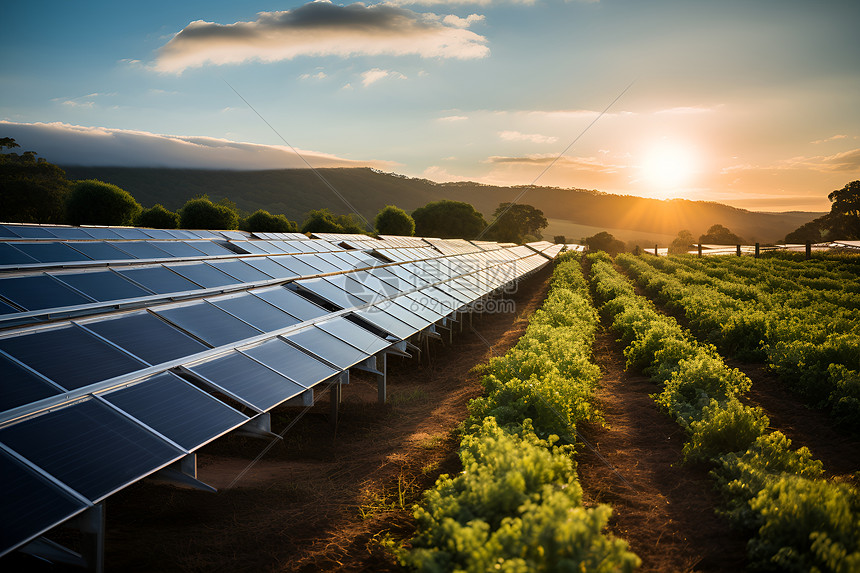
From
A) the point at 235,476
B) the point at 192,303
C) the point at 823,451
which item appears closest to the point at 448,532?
the point at 235,476

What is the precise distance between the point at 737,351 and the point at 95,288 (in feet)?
54.1

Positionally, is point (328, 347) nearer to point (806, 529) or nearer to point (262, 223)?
point (806, 529)

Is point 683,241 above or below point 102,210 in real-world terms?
above

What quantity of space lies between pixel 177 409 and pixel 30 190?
6103cm

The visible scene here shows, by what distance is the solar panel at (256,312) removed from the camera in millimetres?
9516

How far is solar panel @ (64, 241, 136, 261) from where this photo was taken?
1189cm

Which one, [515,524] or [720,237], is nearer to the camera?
[515,524]

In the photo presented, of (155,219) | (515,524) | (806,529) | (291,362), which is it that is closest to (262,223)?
(155,219)

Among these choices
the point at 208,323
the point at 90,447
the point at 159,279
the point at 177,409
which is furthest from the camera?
the point at 159,279

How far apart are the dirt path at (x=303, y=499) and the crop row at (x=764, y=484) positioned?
12.9 feet

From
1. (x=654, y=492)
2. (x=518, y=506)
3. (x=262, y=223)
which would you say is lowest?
(x=654, y=492)

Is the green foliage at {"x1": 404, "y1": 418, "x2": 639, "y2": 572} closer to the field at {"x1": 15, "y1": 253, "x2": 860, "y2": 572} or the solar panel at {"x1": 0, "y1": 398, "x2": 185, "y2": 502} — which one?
the field at {"x1": 15, "y1": 253, "x2": 860, "y2": 572}

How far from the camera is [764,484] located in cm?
588

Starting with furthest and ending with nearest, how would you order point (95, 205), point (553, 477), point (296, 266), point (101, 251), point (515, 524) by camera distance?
1. point (95, 205)
2. point (296, 266)
3. point (101, 251)
4. point (553, 477)
5. point (515, 524)
